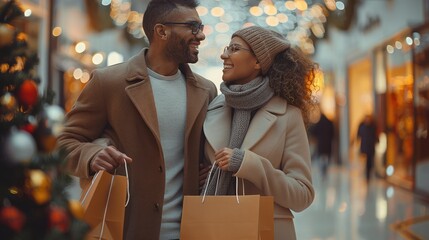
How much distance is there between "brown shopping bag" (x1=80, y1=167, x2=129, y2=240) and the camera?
7.60 ft

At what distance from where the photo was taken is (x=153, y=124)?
274cm

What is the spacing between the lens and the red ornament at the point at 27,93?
5.22 feet

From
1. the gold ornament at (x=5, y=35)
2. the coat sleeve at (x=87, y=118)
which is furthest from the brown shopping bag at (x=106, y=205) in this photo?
the gold ornament at (x=5, y=35)

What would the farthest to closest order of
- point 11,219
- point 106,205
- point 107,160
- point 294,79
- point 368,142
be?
point 368,142 < point 294,79 < point 107,160 < point 106,205 < point 11,219

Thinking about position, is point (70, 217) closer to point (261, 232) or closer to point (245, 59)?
point (261, 232)

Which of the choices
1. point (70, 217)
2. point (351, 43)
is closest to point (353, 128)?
point (351, 43)

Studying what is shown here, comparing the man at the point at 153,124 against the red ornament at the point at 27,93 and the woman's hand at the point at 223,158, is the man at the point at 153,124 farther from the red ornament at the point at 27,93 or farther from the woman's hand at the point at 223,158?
the red ornament at the point at 27,93

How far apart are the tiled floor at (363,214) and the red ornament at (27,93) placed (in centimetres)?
591

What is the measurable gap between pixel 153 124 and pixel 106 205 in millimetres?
457

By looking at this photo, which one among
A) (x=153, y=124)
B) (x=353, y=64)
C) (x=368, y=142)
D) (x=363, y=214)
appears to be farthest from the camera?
(x=353, y=64)

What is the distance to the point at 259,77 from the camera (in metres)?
2.88

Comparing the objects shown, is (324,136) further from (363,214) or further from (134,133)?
(134,133)

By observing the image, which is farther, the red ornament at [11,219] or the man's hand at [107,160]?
the man's hand at [107,160]

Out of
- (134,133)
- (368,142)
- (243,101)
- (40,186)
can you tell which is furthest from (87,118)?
(368,142)
